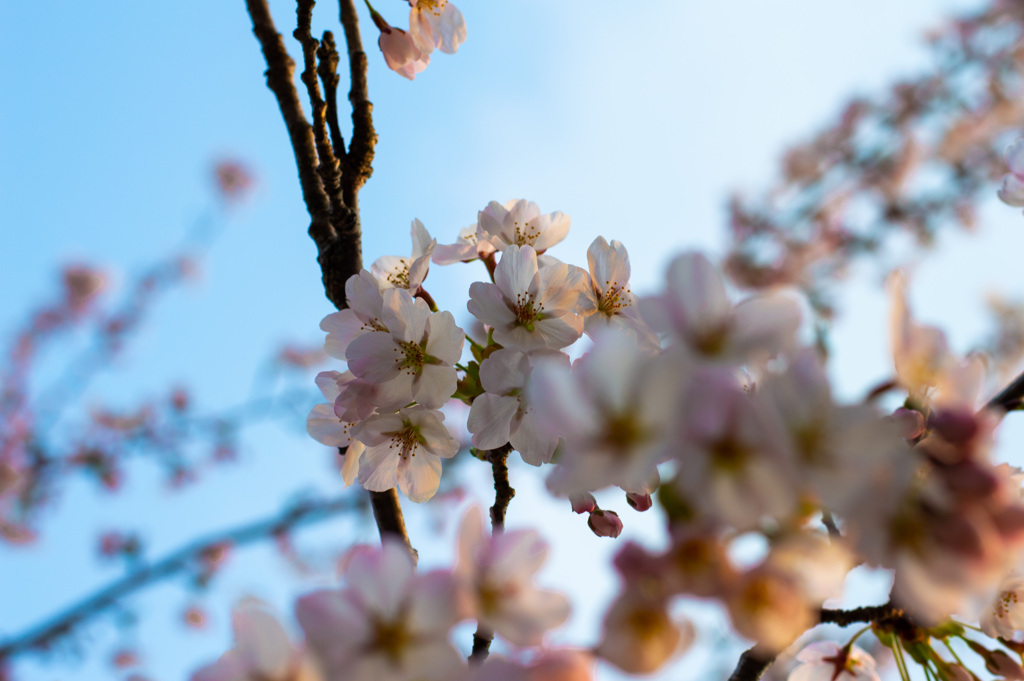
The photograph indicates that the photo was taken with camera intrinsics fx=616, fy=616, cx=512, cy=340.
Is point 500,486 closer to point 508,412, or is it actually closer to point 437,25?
point 508,412

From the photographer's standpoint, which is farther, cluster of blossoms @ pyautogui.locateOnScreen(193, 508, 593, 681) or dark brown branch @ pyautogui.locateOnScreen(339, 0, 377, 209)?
dark brown branch @ pyautogui.locateOnScreen(339, 0, 377, 209)

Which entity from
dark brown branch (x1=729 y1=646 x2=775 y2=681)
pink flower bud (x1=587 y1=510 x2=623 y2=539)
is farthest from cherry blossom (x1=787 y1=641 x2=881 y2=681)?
pink flower bud (x1=587 y1=510 x2=623 y2=539)

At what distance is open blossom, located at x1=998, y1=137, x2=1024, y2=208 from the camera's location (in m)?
1.40

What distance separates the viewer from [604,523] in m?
1.22

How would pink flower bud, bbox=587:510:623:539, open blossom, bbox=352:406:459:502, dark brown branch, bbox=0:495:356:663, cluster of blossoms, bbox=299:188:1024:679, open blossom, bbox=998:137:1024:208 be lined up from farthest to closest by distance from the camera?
1. dark brown branch, bbox=0:495:356:663
2. open blossom, bbox=998:137:1024:208
3. pink flower bud, bbox=587:510:623:539
4. open blossom, bbox=352:406:459:502
5. cluster of blossoms, bbox=299:188:1024:679

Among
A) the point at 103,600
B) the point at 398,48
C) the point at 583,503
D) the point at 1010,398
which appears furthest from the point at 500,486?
the point at 103,600

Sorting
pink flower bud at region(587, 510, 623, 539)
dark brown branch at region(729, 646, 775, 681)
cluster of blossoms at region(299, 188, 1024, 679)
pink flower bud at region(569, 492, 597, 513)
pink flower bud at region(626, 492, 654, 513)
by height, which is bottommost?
dark brown branch at region(729, 646, 775, 681)

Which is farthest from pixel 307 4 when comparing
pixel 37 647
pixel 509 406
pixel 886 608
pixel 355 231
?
pixel 37 647

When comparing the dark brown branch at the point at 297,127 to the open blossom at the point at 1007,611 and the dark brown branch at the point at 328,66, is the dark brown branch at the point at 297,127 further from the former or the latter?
the open blossom at the point at 1007,611

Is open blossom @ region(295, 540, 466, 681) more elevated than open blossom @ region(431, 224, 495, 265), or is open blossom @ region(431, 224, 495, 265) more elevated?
open blossom @ region(431, 224, 495, 265)

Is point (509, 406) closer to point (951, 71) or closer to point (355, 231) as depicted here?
point (355, 231)

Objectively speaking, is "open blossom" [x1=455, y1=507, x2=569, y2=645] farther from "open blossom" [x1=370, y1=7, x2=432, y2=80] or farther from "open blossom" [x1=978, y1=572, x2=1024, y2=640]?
"open blossom" [x1=370, y1=7, x2=432, y2=80]

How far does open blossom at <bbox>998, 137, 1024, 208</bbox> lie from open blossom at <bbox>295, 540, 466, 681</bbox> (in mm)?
1555

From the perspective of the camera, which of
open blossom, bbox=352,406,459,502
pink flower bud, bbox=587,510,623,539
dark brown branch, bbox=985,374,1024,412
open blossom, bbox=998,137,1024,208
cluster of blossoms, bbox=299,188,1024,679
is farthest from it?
open blossom, bbox=998,137,1024,208
